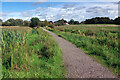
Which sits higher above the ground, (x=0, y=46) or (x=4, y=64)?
(x=0, y=46)

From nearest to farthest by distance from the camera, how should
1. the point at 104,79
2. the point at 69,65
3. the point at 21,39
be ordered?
the point at 104,79 < the point at 69,65 < the point at 21,39

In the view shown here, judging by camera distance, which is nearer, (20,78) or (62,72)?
(20,78)

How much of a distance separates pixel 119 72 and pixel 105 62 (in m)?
1.34

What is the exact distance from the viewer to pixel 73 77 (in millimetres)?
4816

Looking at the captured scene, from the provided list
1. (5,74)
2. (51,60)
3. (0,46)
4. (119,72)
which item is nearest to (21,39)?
(0,46)

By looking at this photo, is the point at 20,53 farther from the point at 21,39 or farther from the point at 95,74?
the point at 95,74

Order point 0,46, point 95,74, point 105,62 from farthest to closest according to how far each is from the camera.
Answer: point 105,62, point 0,46, point 95,74

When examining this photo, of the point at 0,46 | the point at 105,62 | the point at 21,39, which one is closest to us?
the point at 0,46

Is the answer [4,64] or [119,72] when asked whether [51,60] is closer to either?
[4,64]

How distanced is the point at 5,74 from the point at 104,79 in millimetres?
3851

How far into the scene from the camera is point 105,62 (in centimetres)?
667

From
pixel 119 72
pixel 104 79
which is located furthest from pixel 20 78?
pixel 119 72

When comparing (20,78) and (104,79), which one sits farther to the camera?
(104,79)

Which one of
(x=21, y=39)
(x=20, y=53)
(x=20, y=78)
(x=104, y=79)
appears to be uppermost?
(x=21, y=39)
